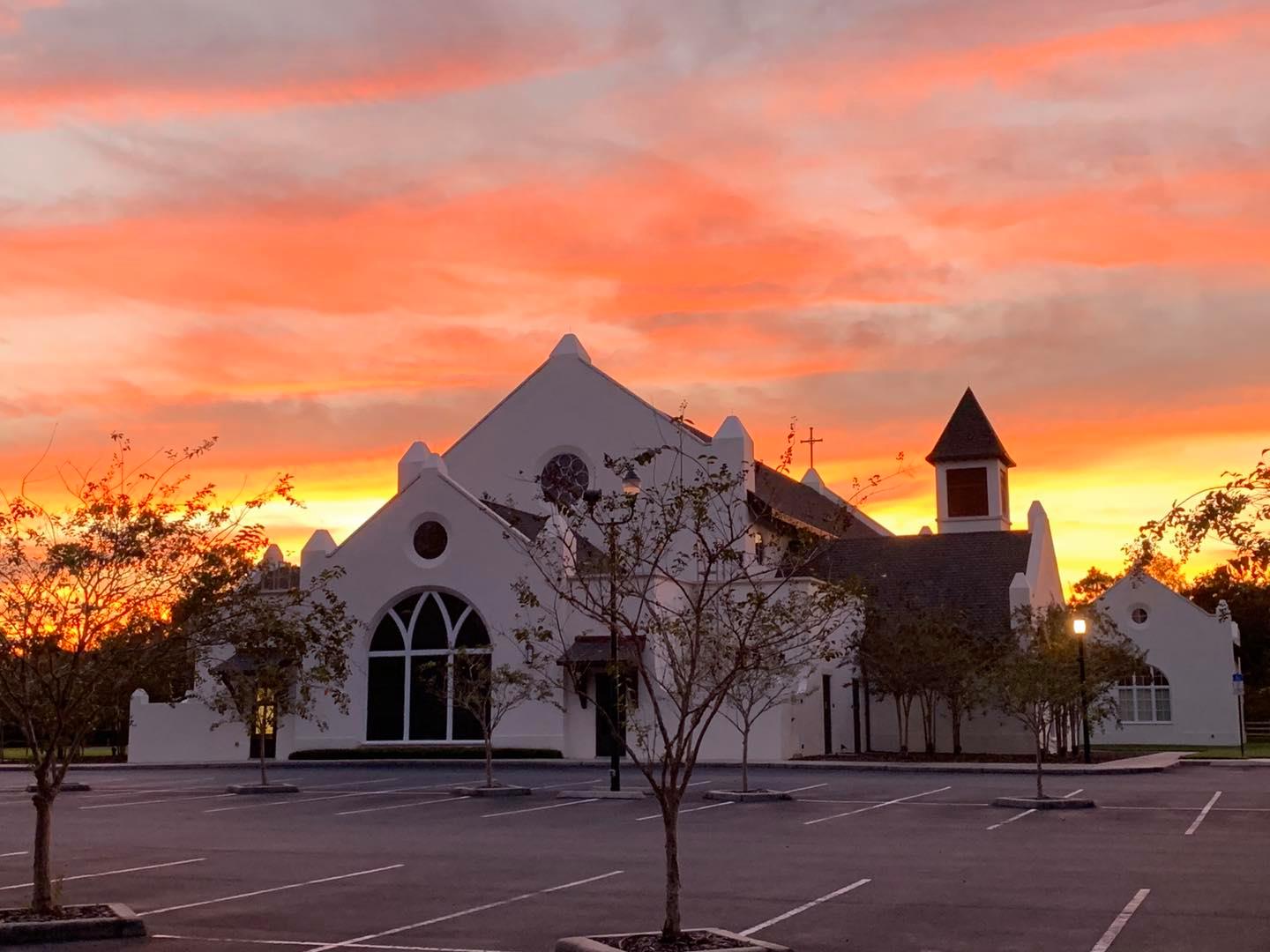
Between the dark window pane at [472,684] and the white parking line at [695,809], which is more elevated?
the dark window pane at [472,684]

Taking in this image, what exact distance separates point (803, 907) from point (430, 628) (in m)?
34.6

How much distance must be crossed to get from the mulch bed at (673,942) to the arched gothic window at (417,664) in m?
35.1

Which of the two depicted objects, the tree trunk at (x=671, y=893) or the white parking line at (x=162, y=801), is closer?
the tree trunk at (x=671, y=893)

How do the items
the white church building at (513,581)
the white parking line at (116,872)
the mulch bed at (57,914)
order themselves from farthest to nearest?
the white church building at (513,581) < the white parking line at (116,872) < the mulch bed at (57,914)

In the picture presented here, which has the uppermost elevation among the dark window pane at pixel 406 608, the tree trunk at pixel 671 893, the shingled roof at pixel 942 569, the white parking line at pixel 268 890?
the shingled roof at pixel 942 569

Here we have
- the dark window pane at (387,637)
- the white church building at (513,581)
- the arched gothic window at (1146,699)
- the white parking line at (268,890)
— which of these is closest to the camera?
the white parking line at (268,890)

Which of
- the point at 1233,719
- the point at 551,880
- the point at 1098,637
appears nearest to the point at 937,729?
the point at 1098,637

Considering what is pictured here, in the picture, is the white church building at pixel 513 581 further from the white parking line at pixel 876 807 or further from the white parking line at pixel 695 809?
the white parking line at pixel 695 809

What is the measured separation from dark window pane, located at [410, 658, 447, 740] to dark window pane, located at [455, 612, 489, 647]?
0.91m

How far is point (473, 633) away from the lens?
4688cm

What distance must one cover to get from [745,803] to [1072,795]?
6433 millimetres

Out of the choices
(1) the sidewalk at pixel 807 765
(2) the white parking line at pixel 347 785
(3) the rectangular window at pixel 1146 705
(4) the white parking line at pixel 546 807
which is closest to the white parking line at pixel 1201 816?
(1) the sidewalk at pixel 807 765

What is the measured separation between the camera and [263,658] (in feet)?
44.1

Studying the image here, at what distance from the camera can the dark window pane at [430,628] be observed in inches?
1853
